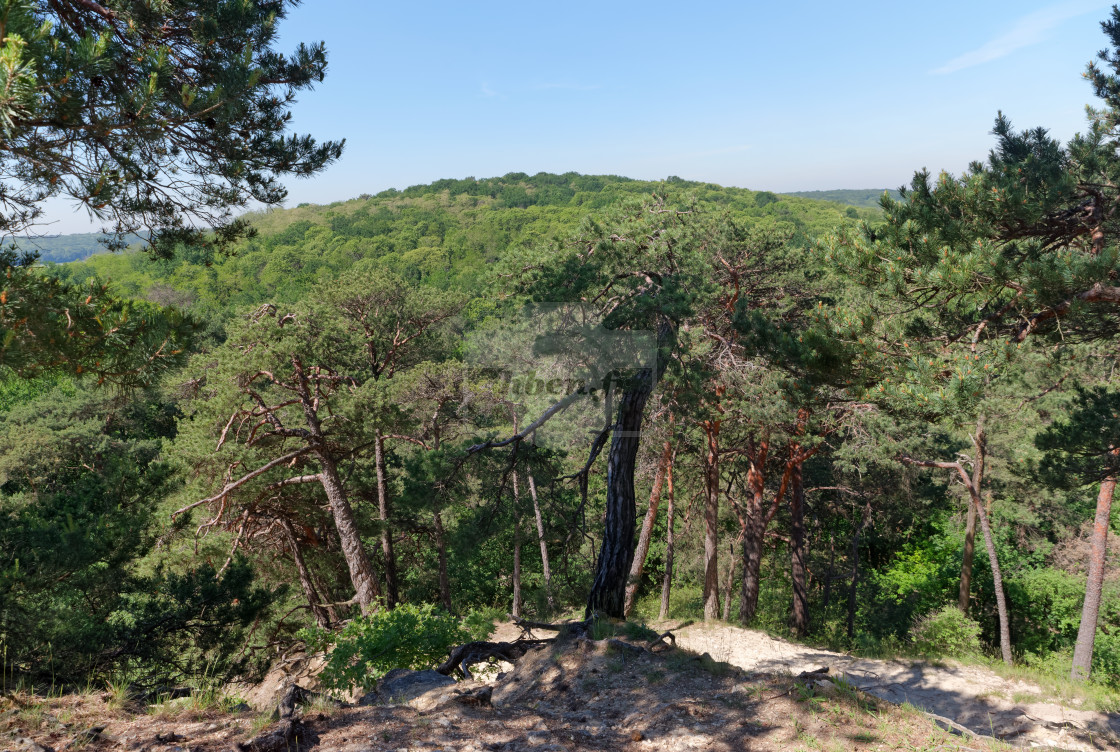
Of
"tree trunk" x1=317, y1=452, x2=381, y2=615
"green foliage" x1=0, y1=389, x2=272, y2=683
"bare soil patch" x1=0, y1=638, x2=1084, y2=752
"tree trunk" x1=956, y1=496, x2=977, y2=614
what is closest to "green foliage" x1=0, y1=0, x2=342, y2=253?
"green foliage" x1=0, y1=389, x2=272, y2=683

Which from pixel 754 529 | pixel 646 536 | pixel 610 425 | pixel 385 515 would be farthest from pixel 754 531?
pixel 610 425

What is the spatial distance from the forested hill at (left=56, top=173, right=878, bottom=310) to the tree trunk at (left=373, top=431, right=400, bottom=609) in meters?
36.6

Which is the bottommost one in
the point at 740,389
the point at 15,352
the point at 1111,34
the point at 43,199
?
the point at 740,389

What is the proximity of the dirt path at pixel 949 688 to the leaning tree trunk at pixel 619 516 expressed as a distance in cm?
187

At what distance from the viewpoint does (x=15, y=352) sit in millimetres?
3602

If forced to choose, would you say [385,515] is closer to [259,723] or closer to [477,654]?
[477,654]

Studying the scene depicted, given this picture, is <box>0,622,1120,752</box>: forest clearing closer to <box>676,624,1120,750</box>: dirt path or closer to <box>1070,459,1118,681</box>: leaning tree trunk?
<box>676,624,1120,750</box>: dirt path

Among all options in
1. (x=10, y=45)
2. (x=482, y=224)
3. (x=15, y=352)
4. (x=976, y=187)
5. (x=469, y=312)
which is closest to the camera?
(x=10, y=45)

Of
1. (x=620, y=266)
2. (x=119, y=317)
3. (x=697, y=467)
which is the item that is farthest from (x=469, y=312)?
(x=119, y=317)

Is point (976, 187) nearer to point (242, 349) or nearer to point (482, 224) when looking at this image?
point (242, 349)

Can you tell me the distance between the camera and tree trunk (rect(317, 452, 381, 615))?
10969 millimetres

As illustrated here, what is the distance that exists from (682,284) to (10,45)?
562 centimetres

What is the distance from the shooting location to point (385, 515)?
12.8 meters

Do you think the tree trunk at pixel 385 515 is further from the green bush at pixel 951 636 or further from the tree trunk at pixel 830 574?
the tree trunk at pixel 830 574
